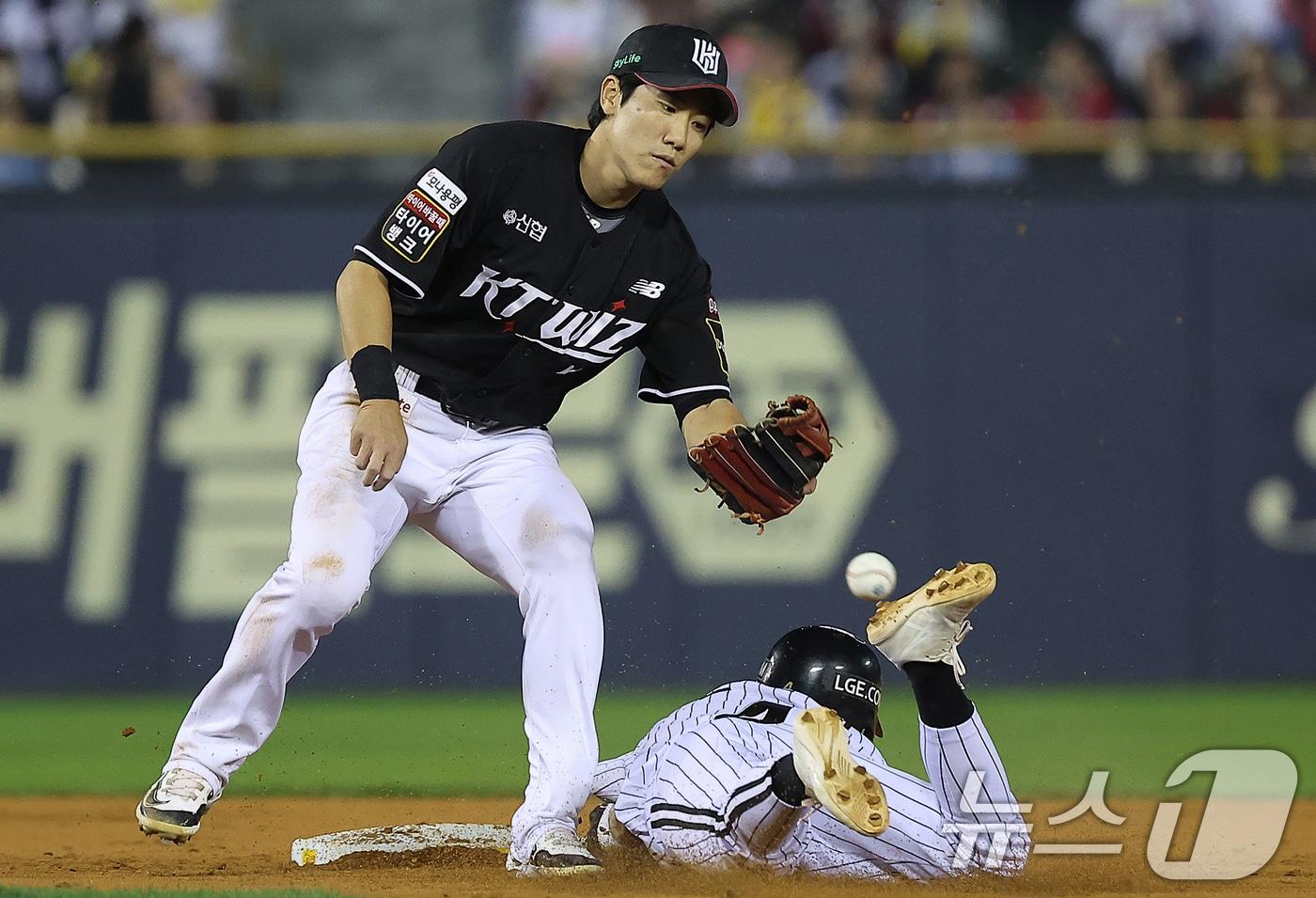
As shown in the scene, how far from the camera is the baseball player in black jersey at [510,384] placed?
420 cm

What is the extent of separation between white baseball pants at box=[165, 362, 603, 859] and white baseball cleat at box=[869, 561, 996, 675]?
731mm

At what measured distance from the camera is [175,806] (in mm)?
4137

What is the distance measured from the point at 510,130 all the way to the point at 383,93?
616 centimetres

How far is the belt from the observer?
182 inches

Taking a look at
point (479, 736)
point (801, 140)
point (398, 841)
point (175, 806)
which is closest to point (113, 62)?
point (801, 140)

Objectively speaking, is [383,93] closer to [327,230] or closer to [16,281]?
[327,230]

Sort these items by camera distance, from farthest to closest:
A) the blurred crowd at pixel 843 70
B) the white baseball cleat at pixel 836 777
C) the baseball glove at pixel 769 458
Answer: the blurred crowd at pixel 843 70, the baseball glove at pixel 769 458, the white baseball cleat at pixel 836 777

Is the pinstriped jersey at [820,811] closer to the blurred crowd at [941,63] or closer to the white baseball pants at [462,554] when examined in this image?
the white baseball pants at [462,554]

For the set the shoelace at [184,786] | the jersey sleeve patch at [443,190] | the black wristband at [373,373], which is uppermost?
the jersey sleeve patch at [443,190]

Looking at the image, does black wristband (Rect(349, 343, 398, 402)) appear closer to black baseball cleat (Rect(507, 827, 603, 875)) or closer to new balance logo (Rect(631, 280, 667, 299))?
new balance logo (Rect(631, 280, 667, 299))

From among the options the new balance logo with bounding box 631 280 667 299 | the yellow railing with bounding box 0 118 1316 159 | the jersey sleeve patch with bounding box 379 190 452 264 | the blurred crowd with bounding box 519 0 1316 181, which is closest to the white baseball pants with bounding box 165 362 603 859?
the jersey sleeve patch with bounding box 379 190 452 264

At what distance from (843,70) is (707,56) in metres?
5.63

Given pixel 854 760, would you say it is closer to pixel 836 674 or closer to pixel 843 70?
pixel 836 674

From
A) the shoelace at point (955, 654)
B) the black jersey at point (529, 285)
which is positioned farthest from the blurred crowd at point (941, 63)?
the shoelace at point (955, 654)
